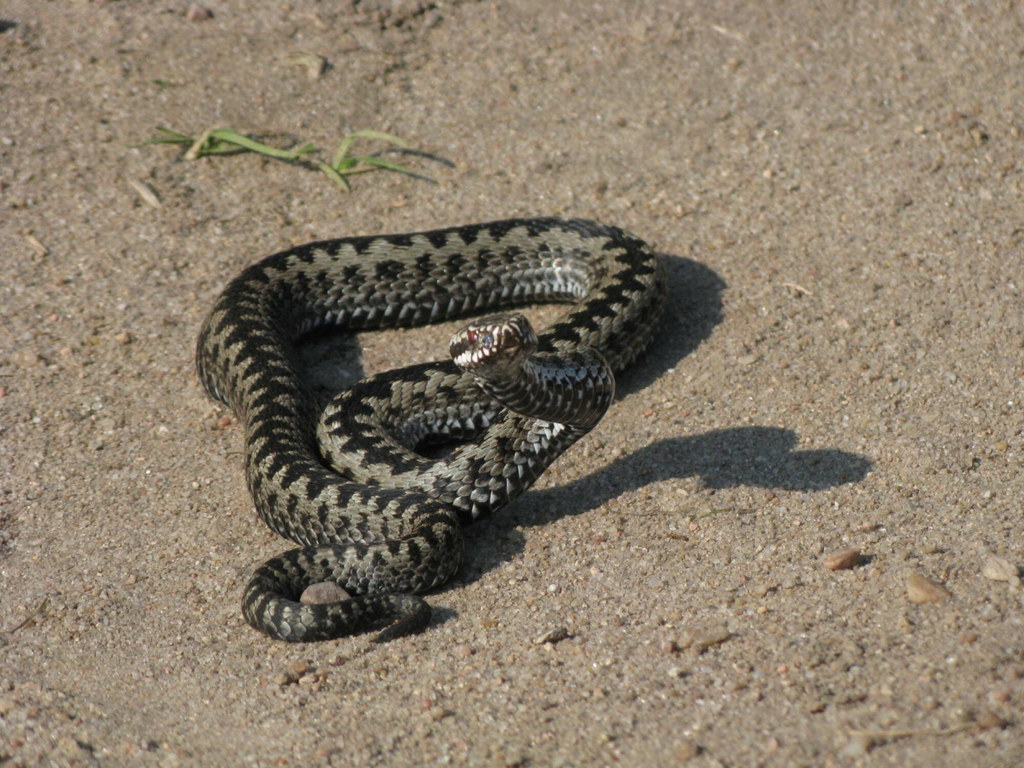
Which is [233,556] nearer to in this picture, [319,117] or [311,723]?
[311,723]

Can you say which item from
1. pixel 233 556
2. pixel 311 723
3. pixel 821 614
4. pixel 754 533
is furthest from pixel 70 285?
pixel 821 614

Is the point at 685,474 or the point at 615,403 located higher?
the point at 685,474

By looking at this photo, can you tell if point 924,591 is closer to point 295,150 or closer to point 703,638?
point 703,638

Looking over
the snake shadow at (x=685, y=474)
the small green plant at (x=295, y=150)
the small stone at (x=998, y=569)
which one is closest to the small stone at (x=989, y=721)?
the small stone at (x=998, y=569)

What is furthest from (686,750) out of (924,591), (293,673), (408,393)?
(408,393)

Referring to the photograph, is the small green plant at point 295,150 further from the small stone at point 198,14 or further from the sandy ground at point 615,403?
the small stone at point 198,14

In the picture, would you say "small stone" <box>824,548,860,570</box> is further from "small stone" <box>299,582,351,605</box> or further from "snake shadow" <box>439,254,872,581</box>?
"small stone" <box>299,582,351,605</box>

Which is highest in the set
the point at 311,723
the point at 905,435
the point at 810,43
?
the point at 810,43
